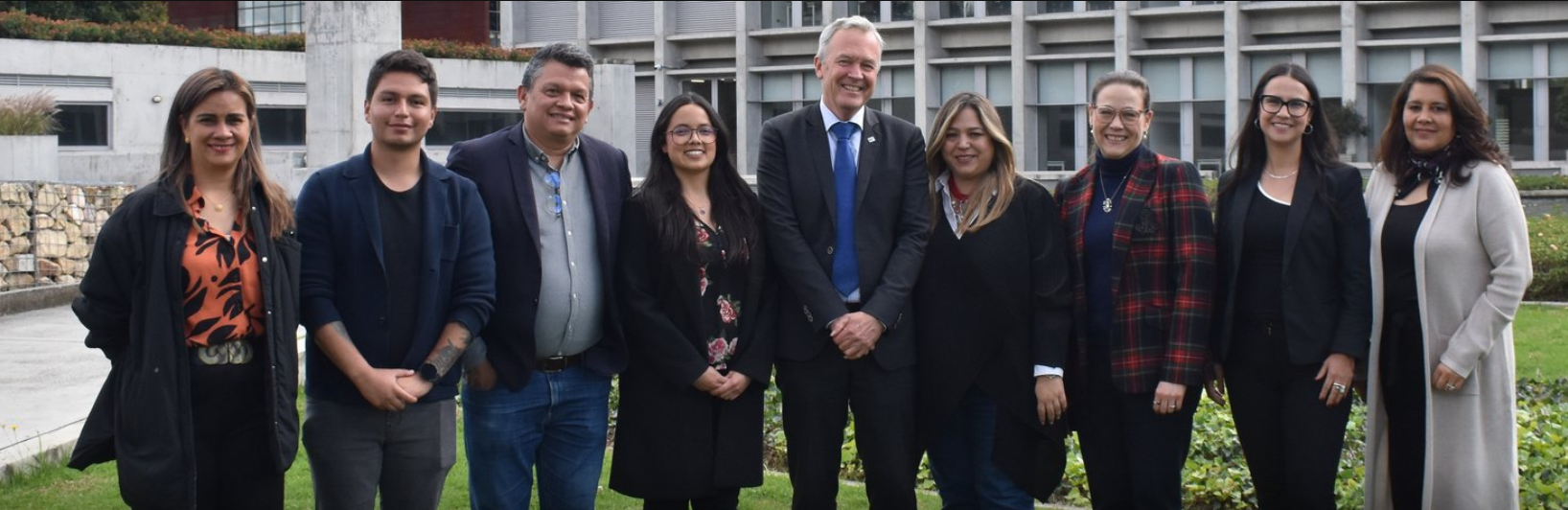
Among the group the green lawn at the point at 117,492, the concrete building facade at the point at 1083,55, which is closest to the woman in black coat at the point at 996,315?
the green lawn at the point at 117,492

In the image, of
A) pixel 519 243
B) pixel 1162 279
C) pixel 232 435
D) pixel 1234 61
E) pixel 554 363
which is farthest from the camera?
pixel 1234 61

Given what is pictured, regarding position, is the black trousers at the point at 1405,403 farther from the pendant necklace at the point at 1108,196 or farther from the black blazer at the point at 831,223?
the black blazer at the point at 831,223

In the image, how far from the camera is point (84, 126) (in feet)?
107

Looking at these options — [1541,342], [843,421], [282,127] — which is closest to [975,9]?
[282,127]

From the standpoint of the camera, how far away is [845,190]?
18.3 ft

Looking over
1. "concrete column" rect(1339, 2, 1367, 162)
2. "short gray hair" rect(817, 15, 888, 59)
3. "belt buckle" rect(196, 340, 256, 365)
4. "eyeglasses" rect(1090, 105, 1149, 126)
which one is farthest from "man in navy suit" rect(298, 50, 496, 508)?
"concrete column" rect(1339, 2, 1367, 162)

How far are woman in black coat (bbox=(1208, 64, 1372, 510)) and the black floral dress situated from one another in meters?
1.85

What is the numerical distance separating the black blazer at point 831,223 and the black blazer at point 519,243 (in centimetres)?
63

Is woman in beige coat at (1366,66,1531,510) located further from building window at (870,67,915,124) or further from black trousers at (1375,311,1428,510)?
building window at (870,67,915,124)

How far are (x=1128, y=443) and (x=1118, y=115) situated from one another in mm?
1257

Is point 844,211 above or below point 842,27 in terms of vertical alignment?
below

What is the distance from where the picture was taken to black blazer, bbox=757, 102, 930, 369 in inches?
212

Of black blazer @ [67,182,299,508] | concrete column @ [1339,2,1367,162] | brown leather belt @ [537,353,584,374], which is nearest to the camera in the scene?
black blazer @ [67,182,299,508]

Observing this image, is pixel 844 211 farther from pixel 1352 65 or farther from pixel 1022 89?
pixel 1022 89
